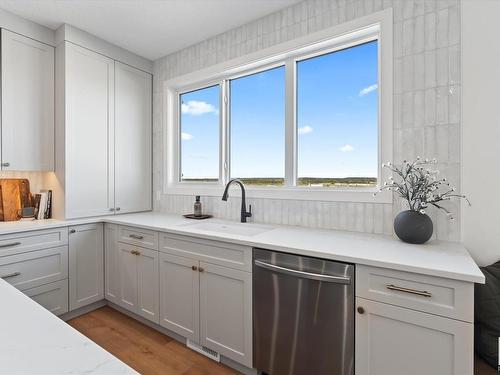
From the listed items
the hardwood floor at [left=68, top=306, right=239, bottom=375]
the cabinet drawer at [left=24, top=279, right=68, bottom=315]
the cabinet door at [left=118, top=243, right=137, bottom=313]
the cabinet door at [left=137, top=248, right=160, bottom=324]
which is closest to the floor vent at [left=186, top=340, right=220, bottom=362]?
the hardwood floor at [left=68, top=306, right=239, bottom=375]

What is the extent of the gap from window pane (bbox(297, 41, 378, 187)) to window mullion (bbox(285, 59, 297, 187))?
0.05m

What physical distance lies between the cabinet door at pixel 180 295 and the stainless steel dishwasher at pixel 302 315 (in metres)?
0.51

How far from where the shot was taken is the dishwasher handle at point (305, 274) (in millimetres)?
1417

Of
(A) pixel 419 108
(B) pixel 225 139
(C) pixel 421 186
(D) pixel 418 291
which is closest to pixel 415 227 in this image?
(C) pixel 421 186

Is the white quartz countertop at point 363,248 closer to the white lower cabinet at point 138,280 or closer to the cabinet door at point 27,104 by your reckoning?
the white lower cabinet at point 138,280

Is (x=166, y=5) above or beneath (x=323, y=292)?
above

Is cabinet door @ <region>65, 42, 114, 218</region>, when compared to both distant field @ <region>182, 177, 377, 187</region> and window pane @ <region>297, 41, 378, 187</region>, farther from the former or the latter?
window pane @ <region>297, 41, 378, 187</region>

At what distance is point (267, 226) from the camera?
7.57ft

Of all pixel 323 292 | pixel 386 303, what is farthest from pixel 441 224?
pixel 323 292

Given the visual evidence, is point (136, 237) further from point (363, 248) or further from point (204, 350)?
point (363, 248)

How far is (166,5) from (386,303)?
2.56 meters

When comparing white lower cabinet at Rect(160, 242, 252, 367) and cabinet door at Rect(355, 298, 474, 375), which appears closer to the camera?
cabinet door at Rect(355, 298, 474, 375)

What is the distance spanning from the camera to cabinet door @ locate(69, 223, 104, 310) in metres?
2.51

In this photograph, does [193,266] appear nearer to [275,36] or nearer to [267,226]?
[267,226]
